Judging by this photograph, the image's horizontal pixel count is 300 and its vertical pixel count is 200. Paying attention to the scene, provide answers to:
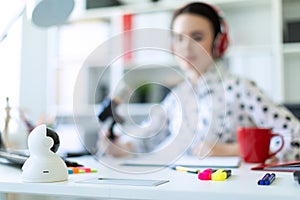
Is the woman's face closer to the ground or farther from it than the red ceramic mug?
farther from it

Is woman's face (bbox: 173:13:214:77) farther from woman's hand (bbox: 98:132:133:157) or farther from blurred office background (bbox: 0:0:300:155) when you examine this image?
blurred office background (bbox: 0:0:300:155)

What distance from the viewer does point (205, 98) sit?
130cm

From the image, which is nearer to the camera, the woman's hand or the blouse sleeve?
the blouse sleeve

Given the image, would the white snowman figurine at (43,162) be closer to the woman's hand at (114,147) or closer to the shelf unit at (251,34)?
the woman's hand at (114,147)

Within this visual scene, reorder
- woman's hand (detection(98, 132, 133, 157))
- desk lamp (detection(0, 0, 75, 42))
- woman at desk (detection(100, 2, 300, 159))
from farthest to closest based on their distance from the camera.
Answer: woman at desk (detection(100, 2, 300, 159)) < woman's hand (detection(98, 132, 133, 157)) < desk lamp (detection(0, 0, 75, 42))

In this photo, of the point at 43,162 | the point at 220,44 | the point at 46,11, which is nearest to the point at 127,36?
the point at 220,44

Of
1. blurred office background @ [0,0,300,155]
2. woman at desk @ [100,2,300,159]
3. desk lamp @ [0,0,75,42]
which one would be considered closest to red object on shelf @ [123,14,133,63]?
blurred office background @ [0,0,300,155]

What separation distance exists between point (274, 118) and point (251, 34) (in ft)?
4.15

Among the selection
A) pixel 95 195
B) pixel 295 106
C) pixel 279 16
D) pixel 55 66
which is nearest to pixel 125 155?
pixel 95 195

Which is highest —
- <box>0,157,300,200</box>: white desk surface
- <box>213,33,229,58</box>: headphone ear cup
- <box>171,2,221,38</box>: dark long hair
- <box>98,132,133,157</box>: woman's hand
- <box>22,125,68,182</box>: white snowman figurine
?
<box>171,2,221,38</box>: dark long hair

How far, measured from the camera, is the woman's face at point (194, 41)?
1.23 meters

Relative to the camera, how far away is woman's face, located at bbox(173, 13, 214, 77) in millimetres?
1231

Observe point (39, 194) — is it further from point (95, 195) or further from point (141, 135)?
point (141, 135)

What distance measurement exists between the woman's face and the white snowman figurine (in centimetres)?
74
